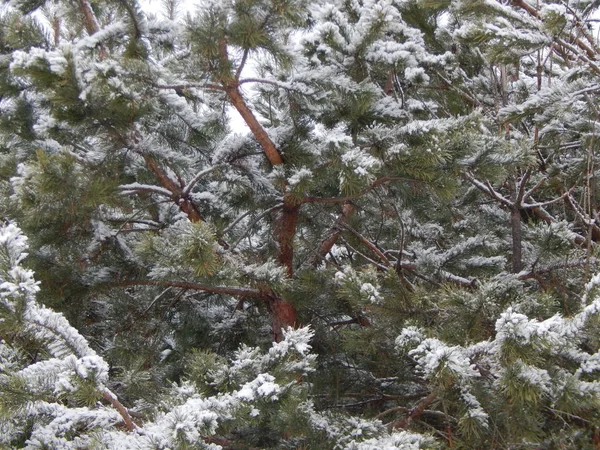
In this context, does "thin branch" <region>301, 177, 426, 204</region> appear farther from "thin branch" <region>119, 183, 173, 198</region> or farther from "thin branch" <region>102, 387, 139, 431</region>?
"thin branch" <region>102, 387, 139, 431</region>

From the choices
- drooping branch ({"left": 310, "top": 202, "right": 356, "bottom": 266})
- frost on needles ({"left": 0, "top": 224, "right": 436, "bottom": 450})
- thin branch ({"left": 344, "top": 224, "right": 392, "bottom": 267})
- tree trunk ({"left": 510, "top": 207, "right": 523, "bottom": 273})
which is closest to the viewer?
frost on needles ({"left": 0, "top": 224, "right": 436, "bottom": 450})

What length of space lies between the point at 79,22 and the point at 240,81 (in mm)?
1673

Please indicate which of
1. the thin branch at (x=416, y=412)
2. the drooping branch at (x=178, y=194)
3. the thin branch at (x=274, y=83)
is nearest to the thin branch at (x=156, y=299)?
the drooping branch at (x=178, y=194)

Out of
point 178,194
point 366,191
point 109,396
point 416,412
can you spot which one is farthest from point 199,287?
point 109,396

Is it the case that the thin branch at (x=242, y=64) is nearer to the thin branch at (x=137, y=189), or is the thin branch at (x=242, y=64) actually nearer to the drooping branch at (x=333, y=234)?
the thin branch at (x=137, y=189)

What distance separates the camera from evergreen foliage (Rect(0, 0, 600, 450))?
2.21 metres

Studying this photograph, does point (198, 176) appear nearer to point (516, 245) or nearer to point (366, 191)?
point (366, 191)

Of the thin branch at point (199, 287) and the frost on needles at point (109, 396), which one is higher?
the thin branch at point (199, 287)

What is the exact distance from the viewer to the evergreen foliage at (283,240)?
7.26ft

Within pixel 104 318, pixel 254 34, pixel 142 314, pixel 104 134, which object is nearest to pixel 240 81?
pixel 254 34

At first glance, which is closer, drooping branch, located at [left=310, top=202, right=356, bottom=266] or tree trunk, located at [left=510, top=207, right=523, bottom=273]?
tree trunk, located at [left=510, top=207, right=523, bottom=273]

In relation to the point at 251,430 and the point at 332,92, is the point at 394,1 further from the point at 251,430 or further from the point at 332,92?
the point at 251,430

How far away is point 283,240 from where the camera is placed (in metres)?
4.03

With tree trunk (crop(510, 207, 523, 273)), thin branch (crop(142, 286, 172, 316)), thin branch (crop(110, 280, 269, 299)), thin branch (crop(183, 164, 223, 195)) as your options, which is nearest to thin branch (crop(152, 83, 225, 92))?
thin branch (crop(183, 164, 223, 195))
